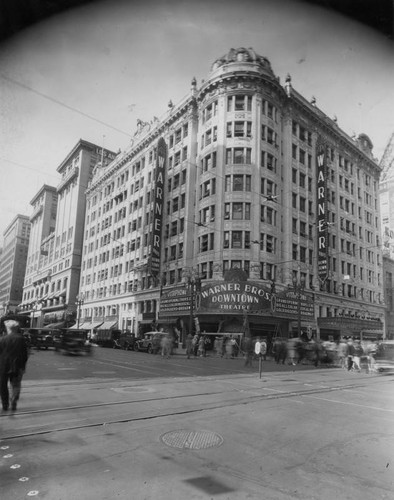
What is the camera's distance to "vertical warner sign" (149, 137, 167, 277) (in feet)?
145

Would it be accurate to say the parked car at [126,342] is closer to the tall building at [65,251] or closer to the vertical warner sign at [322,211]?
the vertical warner sign at [322,211]

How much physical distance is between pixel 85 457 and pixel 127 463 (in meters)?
0.62

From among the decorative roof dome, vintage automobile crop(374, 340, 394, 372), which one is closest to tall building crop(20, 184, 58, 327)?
vintage automobile crop(374, 340, 394, 372)

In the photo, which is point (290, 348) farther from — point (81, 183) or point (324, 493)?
point (81, 183)

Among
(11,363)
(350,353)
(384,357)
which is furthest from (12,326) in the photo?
(384,357)

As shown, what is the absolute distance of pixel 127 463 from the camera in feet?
15.6

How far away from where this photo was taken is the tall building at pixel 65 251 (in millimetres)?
69938

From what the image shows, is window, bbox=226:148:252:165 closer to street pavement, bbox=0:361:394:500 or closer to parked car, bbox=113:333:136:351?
parked car, bbox=113:333:136:351

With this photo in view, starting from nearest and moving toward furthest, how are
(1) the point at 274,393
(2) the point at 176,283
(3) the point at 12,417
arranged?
(3) the point at 12,417, (1) the point at 274,393, (2) the point at 176,283

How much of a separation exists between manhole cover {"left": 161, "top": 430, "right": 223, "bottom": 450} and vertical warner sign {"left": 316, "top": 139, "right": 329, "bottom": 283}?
3825 cm

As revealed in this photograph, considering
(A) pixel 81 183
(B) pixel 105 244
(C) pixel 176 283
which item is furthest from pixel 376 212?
(A) pixel 81 183

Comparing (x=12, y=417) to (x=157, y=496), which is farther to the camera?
(x=12, y=417)

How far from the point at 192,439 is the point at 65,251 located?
7535 cm

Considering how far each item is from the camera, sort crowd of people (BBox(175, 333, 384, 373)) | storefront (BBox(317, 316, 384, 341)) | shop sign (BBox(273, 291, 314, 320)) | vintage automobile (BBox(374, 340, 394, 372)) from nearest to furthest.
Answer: vintage automobile (BBox(374, 340, 394, 372)) → crowd of people (BBox(175, 333, 384, 373)) → shop sign (BBox(273, 291, 314, 320)) → storefront (BBox(317, 316, 384, 341))
